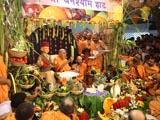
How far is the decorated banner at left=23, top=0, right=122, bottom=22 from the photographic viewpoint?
16.6 ft

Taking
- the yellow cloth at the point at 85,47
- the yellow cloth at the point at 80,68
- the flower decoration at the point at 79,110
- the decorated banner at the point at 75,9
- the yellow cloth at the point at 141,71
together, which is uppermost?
the decorated banner at the point at 75,9

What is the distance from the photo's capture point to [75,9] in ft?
18.8

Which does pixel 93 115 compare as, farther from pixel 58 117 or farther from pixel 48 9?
pixel 48 9

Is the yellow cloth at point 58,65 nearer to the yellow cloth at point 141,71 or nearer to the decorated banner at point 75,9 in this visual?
the decorated banner at point 75,9

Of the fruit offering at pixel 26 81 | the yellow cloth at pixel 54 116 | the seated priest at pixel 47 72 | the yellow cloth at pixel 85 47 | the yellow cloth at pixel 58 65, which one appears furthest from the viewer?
the yellow cloth at pixel 85 47

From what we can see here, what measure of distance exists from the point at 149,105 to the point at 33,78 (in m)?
2.16

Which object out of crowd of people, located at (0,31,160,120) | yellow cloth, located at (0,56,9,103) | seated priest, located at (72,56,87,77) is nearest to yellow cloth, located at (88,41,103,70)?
crowd of people, located at (0,31,160,120)

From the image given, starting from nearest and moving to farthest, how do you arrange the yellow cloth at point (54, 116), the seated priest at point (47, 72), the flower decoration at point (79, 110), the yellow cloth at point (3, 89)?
the yellow cloth at point (54, 116) < the yellow cloth at point (3, 89) < the flower decoration at point (79, 110) < the seated priest at point (47, 72)

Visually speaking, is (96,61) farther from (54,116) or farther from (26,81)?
(54,116)

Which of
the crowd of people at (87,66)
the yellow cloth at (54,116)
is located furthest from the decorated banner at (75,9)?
the yellow cloth at (54,116)

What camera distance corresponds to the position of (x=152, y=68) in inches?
255

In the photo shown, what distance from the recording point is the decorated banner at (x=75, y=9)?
16.6 ft

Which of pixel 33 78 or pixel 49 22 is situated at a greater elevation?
pixel 49 22

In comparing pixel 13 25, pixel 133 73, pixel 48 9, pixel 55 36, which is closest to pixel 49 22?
pixel 48 9
